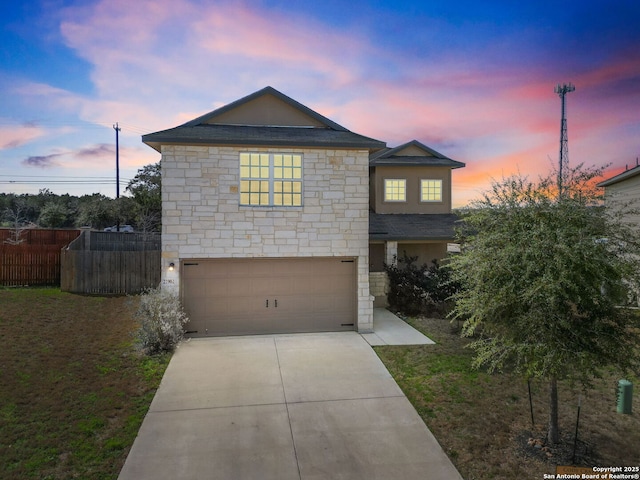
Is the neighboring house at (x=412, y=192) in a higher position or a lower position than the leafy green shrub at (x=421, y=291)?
higher

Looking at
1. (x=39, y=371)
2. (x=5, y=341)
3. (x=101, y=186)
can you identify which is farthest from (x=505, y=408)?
(x=101, y=186)

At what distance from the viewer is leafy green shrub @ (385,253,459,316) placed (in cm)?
1292

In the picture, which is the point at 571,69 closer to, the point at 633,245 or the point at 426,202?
the point at 426,202

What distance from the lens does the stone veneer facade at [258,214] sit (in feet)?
32.6

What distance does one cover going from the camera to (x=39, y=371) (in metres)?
7.55

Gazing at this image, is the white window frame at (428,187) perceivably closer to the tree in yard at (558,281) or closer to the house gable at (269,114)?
the house gable at (269,114)

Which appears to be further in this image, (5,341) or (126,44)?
(126,44)

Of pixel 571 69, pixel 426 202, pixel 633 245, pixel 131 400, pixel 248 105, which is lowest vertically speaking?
pixel 131 400

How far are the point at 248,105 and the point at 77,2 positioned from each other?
5520mm

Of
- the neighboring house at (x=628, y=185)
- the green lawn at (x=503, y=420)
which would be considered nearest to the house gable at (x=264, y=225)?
the green lawn at (x=503, y=420)

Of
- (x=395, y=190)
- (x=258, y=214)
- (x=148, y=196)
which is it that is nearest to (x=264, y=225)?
(x=258, y=214)

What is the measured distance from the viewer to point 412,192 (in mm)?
17594

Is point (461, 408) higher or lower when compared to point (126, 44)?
lower

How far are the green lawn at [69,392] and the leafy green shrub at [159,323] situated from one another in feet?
1.36
